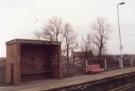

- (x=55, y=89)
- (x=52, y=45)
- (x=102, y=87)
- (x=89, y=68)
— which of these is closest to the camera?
(x=55, y=89)

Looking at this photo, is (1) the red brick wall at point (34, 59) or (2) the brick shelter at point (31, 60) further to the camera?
(1) the red brick wall at point (34, 59)

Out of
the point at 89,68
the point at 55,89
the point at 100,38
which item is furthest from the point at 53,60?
the point at 100,38

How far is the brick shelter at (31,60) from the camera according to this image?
18953 mm

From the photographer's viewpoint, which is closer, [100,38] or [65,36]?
[100,38]

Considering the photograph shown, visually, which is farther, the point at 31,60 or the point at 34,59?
the point at 34,59

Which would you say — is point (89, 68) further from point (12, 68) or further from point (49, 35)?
point (49, 35)

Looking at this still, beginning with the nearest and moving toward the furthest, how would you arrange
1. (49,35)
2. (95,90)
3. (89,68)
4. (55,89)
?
(55,89), (95,90), (89,68), (49,35)

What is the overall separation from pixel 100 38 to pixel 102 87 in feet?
151

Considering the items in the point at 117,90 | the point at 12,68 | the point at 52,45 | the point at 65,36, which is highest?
the point at 65,36

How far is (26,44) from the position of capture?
20.1 metres

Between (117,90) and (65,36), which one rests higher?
(65,36)

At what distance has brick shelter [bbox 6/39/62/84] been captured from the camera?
19.0m

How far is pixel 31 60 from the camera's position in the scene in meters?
20.9

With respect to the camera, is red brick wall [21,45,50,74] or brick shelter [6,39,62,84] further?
red brick wall [21,45,50,74]
